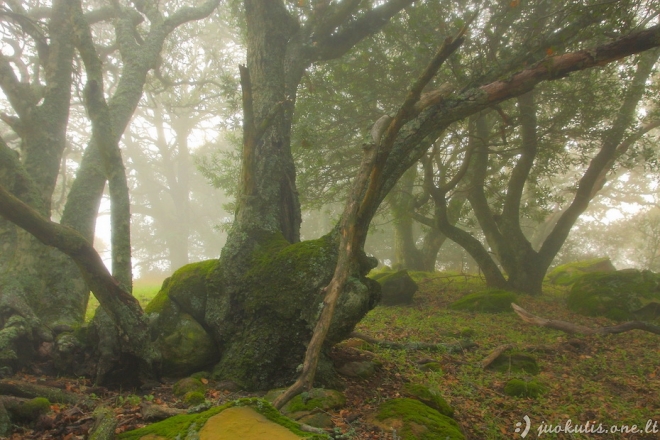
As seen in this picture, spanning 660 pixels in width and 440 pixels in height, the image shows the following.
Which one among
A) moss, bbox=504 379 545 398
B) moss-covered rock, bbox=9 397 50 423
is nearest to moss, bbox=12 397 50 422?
moss-covered rock, bbox=9 397 50 423

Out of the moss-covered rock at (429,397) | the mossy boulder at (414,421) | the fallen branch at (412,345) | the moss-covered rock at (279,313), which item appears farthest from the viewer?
the fallen branch at (412,345)

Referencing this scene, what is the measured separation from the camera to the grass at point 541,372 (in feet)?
16.4

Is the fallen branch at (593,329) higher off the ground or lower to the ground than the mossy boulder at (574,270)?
lower

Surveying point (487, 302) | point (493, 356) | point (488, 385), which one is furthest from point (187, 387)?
point (487, 302)

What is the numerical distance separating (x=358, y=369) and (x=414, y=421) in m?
1.62

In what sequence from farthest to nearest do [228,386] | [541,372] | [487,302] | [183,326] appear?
[487,302] → [541,372] → [183,326] → [228,386]

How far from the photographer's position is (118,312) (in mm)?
4777

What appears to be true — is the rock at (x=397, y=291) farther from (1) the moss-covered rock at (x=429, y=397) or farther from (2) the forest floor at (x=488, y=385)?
(1) the moss-covered rock at (x=429, y=397)

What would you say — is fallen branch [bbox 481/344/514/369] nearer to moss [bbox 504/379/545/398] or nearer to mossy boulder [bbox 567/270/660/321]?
moss [bbox 504/379/545/398]

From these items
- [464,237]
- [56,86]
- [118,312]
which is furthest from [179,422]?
[464,237]

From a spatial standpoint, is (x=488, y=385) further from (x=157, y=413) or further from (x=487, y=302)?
(x=487, y=302)

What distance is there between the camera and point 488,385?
5895 millimetres

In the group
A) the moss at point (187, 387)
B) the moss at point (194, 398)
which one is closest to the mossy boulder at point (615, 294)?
the moss at point (187, 387)

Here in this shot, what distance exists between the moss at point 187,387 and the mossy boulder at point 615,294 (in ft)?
30.4
